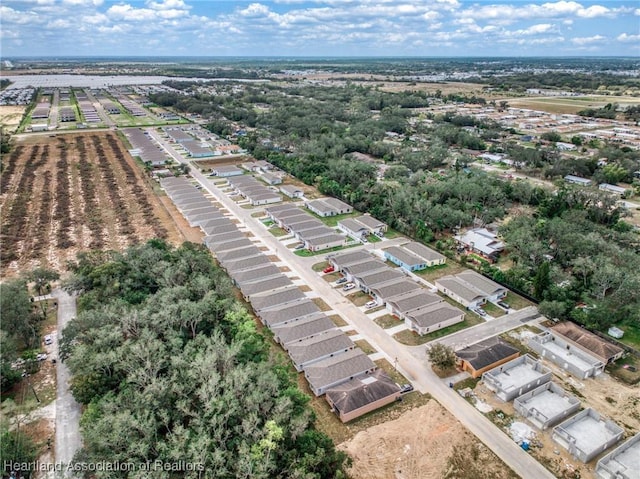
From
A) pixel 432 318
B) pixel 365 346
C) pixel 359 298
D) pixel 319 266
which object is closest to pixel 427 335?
pixel 432 318

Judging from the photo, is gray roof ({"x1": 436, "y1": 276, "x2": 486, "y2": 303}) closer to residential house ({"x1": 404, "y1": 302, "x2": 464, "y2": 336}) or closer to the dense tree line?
residential house ({"x1": 404, "y1": 302, "x2": 464, "y2": 336})

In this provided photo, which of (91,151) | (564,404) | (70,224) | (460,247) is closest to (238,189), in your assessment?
(70,224)

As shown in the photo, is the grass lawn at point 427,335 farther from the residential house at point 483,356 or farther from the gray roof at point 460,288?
the residential house at point 483,356

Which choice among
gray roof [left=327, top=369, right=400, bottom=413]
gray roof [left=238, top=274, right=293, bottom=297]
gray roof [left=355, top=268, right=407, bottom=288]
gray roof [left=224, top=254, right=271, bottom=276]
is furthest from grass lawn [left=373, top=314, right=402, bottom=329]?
gray roof [left=224, top=254, right=271, bottom=276]

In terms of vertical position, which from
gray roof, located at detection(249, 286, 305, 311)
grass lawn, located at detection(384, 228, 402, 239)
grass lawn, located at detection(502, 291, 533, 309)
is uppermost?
gray roof, located at detection(249, 286, 305, 311)

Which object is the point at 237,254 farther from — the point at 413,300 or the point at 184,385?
the point at 184,385

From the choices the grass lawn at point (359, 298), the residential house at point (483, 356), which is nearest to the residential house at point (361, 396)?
the residential house at point (483, 356)

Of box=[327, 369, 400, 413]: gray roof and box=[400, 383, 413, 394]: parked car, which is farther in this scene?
box=[400, 383, 413, 394]: parked car
